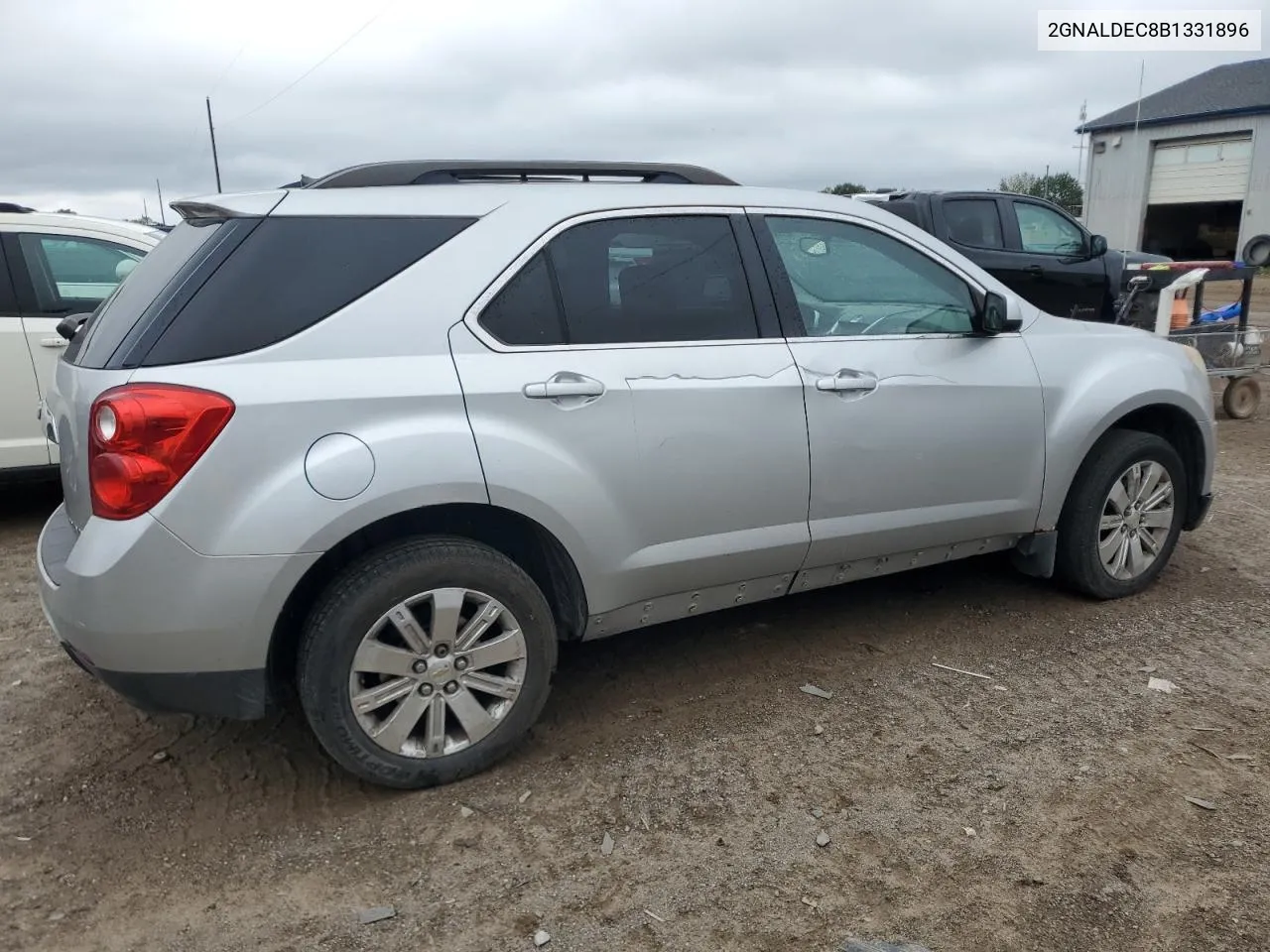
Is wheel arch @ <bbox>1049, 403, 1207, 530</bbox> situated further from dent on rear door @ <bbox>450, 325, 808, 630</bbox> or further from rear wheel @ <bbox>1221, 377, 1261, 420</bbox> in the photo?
rear wheel @ <bbox>1221, 377, 1261, 420</bbox>

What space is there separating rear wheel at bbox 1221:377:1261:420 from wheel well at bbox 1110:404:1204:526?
5093 mm

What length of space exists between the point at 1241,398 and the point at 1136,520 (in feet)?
18.4

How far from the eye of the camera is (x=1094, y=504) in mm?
4172

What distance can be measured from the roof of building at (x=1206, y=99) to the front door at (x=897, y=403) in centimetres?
3571

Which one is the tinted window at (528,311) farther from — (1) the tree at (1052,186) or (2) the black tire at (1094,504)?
(1) the tree at (1052,186)

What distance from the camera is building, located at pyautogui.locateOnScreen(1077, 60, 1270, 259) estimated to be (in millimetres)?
33406

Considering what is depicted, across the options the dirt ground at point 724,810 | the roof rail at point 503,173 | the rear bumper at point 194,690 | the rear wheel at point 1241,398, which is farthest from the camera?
the rear wheel at point 1241,398

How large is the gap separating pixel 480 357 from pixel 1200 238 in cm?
4306

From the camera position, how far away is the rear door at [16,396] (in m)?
5.43

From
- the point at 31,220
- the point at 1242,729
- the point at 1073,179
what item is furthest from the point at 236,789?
the point at 1073,179

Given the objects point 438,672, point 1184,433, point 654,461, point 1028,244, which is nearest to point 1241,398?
point 1028,244

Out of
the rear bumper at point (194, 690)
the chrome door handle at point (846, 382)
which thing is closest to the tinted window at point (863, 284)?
the chrome door handle at point (846, 382)

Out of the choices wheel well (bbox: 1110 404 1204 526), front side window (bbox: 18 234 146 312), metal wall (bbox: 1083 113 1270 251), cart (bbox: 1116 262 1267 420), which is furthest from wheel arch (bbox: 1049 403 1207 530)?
metal wall (bbox: 1083 113 1270 251)

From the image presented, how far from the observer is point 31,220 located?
5.69m
